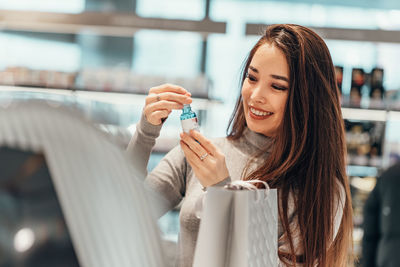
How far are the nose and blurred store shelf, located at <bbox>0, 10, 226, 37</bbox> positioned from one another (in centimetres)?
238

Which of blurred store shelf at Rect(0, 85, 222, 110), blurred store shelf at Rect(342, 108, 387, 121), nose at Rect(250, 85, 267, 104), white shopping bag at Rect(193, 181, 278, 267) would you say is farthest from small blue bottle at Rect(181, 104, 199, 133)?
blurred store shelf at Rect(342, 108, 387, 121)

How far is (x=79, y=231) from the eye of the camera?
447 millimetres

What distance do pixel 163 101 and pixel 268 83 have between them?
1.00 ft

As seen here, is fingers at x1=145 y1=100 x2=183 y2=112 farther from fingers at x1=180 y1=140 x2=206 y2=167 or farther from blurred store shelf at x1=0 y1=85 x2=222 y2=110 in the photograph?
blurred store shelf at x1=0 y1=85 x2=222 y2=110

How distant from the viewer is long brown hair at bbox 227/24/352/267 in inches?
48.1

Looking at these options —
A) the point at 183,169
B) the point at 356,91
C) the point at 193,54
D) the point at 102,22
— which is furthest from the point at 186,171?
the point at 193,54

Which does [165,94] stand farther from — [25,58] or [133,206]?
[25,58]

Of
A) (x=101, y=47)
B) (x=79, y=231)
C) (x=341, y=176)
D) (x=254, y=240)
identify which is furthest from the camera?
(x=101, y=47)

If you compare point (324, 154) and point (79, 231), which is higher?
point (79, 231)

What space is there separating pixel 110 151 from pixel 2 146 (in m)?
0.10

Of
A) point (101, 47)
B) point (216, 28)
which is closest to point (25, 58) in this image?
point (101, 47)

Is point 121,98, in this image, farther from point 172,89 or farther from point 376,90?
point 172,89

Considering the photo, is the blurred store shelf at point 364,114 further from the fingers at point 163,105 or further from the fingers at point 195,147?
the fingers at point 195,147

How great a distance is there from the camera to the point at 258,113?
139 cm
